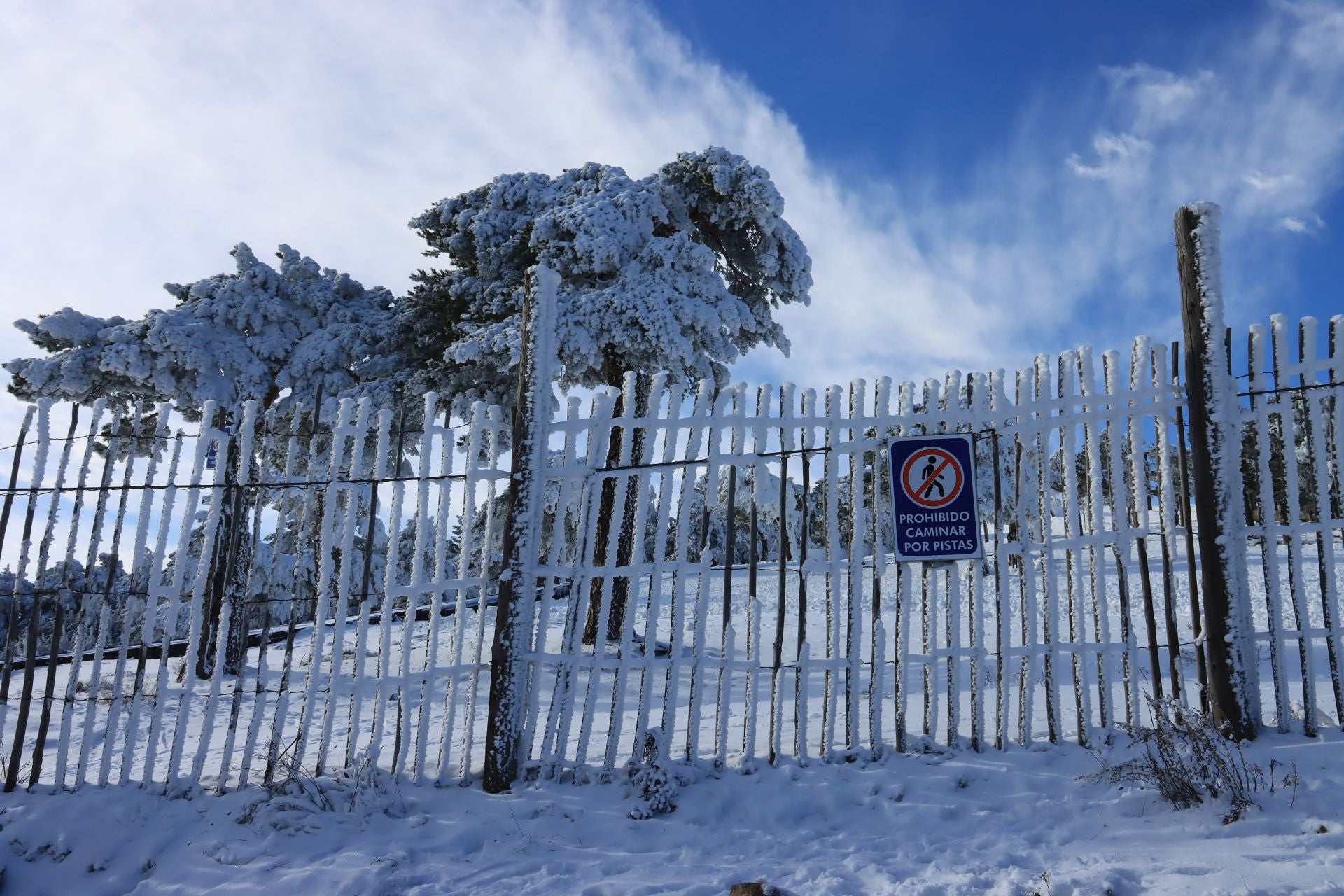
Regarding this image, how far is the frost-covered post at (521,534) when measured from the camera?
197 inches

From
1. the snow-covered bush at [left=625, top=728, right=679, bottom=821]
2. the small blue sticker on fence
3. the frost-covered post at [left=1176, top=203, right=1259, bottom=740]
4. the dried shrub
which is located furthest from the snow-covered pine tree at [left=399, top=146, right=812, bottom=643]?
the dried shrub

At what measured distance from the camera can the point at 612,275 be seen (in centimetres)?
1275

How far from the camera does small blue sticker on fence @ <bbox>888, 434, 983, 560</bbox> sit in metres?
4.85

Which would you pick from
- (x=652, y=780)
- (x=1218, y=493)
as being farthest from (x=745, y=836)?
(x=1218, y=493)

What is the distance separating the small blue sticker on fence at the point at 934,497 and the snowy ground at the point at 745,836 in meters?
1.29

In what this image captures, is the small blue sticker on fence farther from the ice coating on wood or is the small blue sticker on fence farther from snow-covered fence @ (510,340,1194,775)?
the ice coating on wood

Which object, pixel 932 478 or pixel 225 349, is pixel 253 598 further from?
pixel 225 349

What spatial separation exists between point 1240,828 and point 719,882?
249 cm

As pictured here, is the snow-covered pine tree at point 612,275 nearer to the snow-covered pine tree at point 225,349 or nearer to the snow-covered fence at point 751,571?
the snow-covered pine tree at point 225,349

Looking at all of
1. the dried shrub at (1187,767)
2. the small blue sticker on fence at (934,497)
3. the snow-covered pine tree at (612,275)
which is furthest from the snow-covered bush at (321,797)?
the snow-covered pine tree at (612,275)

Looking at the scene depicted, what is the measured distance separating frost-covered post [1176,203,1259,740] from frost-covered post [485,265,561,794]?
4.10 m

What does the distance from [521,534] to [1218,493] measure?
4353 mm

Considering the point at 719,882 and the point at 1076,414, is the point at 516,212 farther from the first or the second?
the point at 719,882

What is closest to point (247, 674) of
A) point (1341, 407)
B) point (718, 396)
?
point (718, 396)
